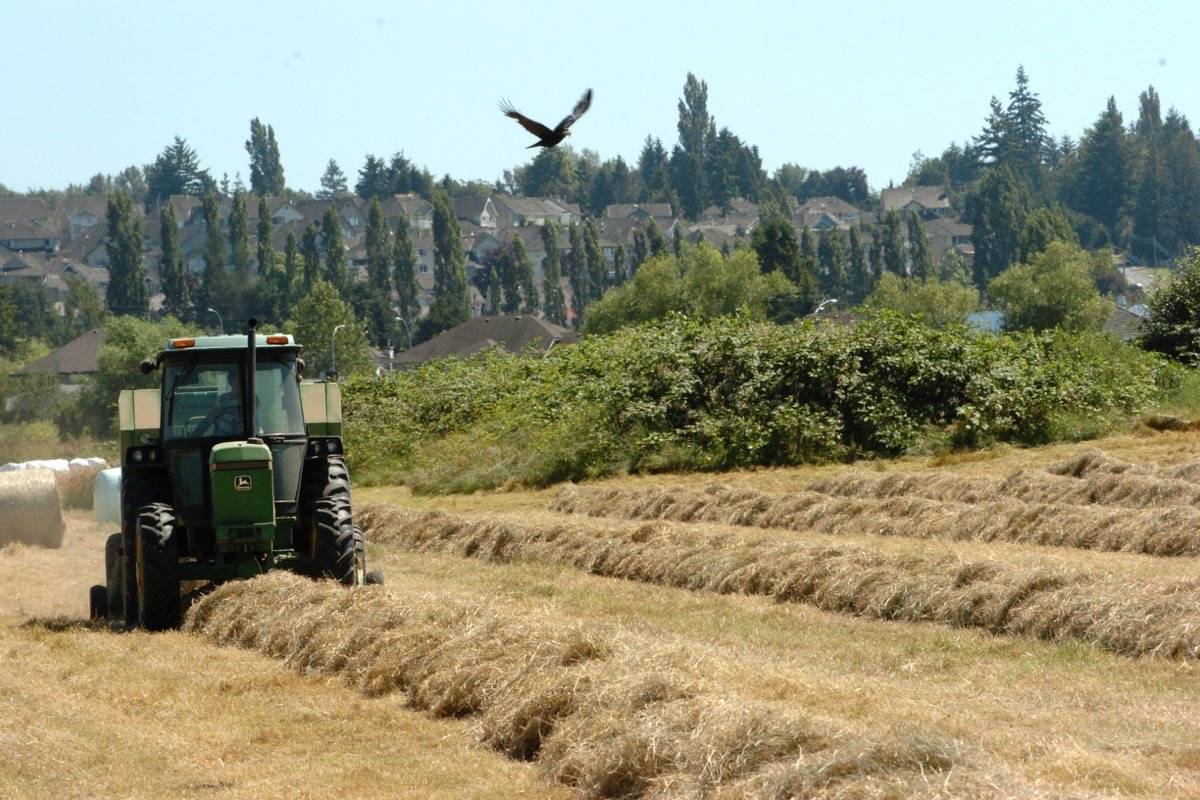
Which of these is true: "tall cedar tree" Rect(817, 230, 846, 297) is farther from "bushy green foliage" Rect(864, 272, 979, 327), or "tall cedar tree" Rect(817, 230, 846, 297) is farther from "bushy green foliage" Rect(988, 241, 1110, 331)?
"bushy green foliage" Rect(988, 241, 1110, 331)

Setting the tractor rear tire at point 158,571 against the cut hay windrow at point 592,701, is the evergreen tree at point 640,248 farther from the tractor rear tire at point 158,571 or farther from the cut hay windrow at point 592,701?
the cut hay windrow at point 592,701

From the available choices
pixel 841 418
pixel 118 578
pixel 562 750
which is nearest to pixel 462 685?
pixel 562 750

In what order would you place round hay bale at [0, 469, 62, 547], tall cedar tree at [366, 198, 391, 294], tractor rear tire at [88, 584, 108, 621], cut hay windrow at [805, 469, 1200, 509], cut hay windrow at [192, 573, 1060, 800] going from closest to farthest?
1. cut hay windrow at [192, 573, 1060, 800]
2. tractor rear tire at [88, 584, 108, 621]
3. cut hay windrow at [805, 469, 1200, 509]
4. round hay bale at [0, 469, 62, 547]
5. tall cedar tree at [366, 198, 391, 294]

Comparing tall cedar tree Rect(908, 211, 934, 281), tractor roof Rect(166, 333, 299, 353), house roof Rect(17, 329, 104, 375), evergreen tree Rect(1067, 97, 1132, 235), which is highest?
evergreen tree Rect(1067, 97, 1132, 235)

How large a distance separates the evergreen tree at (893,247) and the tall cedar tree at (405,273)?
122 ft

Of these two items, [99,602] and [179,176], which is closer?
[99,602]

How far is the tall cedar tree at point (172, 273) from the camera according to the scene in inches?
3157

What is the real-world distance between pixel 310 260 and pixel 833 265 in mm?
40955

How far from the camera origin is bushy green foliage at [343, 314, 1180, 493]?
2833cm

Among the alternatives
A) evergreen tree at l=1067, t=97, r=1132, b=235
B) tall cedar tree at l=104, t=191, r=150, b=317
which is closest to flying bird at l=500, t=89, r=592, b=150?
tall cedar tree at l=104, t=191, r=150, b=317

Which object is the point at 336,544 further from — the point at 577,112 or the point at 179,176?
the point at 179,176

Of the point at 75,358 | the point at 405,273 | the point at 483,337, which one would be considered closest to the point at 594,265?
the point at 405,273

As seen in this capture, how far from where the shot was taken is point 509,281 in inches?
4700

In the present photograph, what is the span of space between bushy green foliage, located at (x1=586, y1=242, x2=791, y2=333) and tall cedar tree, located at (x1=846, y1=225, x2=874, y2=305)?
3614 centimetres
